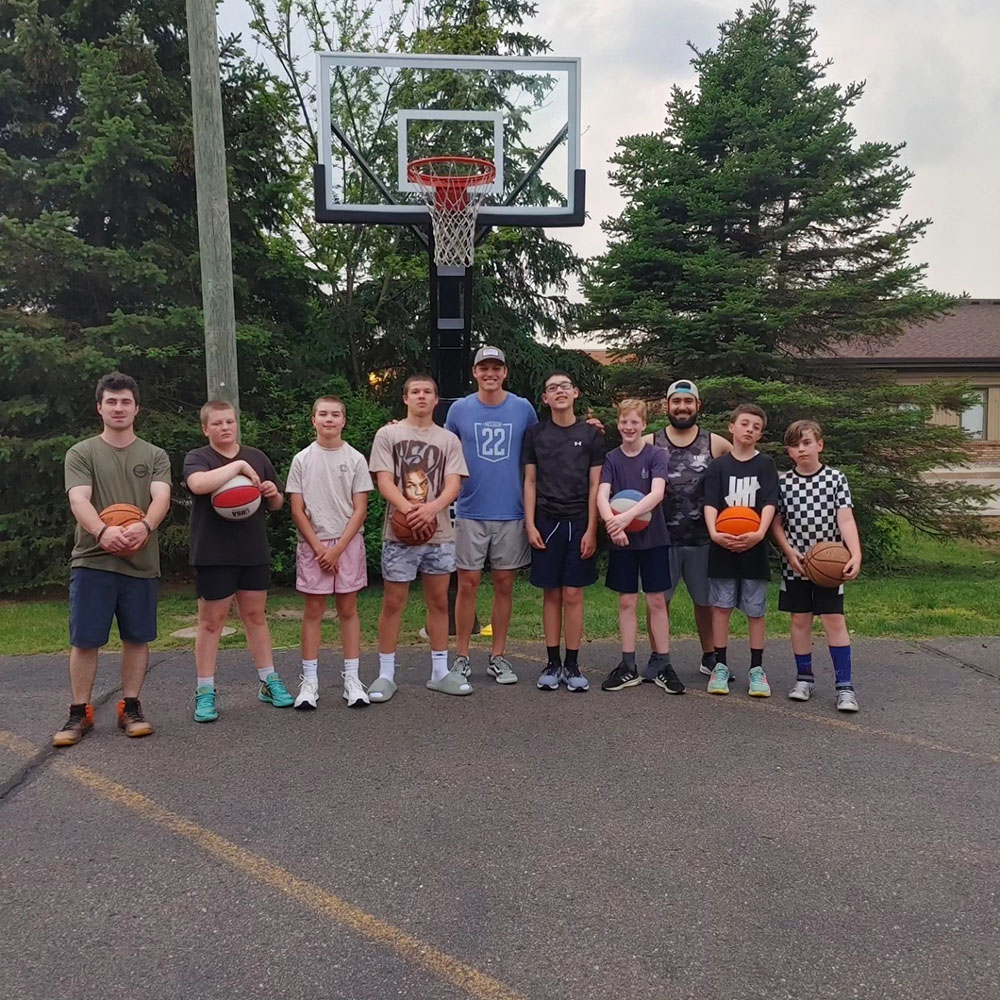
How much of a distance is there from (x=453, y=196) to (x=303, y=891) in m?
6.10

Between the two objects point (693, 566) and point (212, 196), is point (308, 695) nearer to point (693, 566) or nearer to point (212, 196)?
point (693, 566)

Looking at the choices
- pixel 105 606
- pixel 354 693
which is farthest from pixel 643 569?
pixel 105 606

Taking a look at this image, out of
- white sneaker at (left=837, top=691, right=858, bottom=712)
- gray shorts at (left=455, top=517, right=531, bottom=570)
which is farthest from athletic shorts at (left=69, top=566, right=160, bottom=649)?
white sneaker at (left=837, top=691, right=858, bottom=712)

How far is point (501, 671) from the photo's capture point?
6.02 metres

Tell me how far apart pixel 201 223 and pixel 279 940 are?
652 centimetres

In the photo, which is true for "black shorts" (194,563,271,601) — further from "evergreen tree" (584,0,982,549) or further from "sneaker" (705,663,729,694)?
"evergreen tree" (584,0,982,549)

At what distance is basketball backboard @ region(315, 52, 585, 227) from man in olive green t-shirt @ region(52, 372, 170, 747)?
11.1 ft

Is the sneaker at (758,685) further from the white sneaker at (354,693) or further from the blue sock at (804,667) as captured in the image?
the white sneaker at (354,693)

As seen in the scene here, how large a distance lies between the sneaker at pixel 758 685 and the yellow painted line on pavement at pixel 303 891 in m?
3.33

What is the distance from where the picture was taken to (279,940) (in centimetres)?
292

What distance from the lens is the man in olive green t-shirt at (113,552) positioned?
4746 mm

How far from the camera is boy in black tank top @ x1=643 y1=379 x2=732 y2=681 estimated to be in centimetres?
588

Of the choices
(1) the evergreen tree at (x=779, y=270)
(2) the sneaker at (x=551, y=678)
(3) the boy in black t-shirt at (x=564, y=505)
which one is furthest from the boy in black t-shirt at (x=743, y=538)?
(1) the evergreen tree at (x=779, y=270)

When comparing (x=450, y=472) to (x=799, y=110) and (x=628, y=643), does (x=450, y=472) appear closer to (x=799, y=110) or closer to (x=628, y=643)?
(x=628, y=643)
